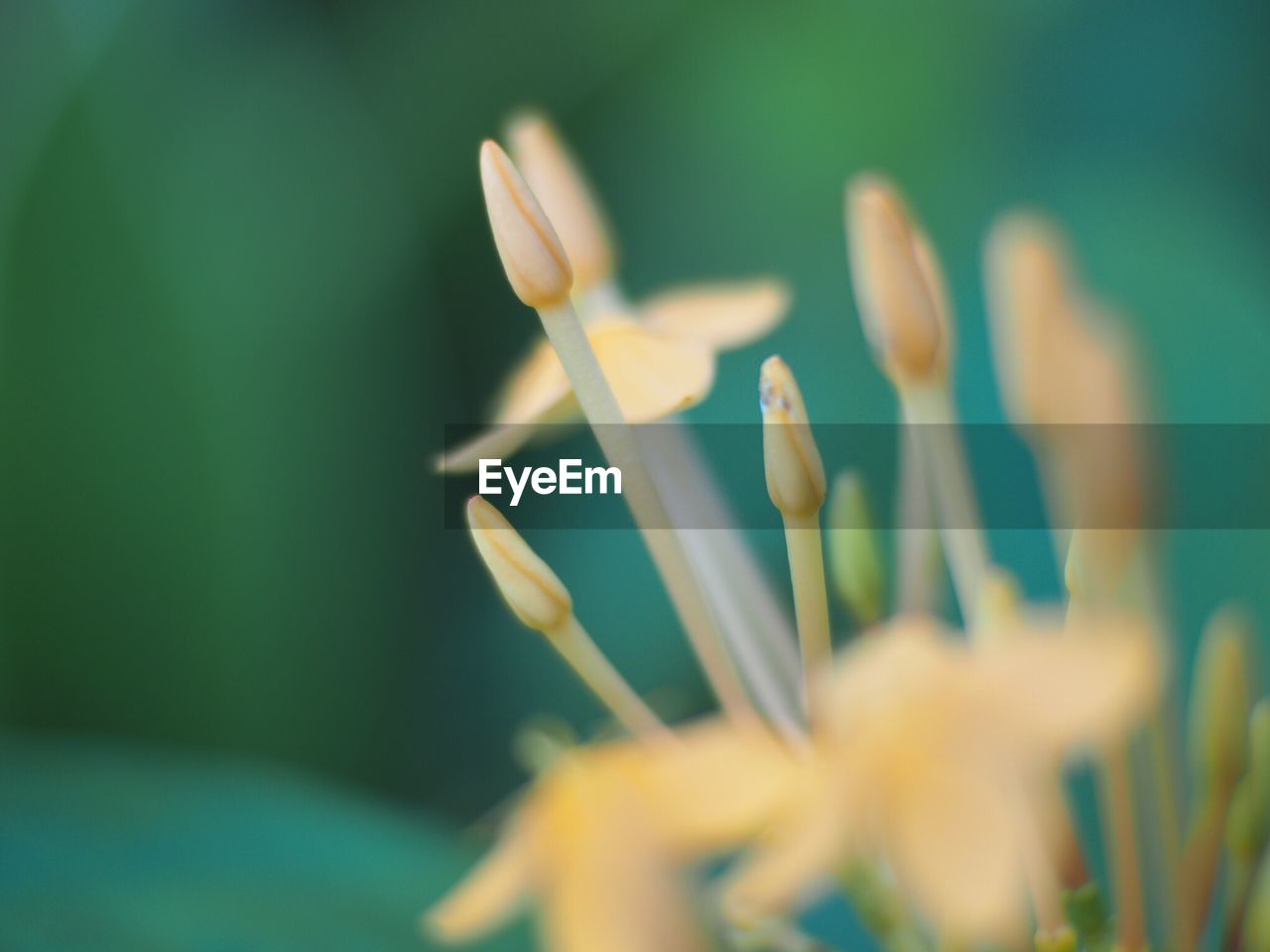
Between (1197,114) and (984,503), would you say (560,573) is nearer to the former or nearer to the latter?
(984,503)

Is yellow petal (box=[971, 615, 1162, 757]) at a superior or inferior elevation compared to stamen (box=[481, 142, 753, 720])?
inferior

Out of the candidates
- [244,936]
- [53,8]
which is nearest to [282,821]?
[244,936]

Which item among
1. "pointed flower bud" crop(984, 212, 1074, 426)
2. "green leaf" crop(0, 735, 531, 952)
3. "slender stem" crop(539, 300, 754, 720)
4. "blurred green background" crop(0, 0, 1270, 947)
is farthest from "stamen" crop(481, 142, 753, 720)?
"blurred green background" crop(0, 0, 1270, 947)

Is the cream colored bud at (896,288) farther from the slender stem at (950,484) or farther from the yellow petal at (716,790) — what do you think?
the yellow petal at (716,790)

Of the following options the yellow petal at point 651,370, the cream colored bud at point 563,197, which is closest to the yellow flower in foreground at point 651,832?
the yellow petal at point 651,370

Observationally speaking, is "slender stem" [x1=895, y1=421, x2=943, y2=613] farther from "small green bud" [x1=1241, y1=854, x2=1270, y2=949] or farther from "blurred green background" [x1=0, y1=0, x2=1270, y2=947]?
"blurred green background" [x1=0, y1=0, x2=1270, y2=947]

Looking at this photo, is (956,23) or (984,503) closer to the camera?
(984,503)

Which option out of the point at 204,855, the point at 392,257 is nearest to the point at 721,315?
the point at 204,855
